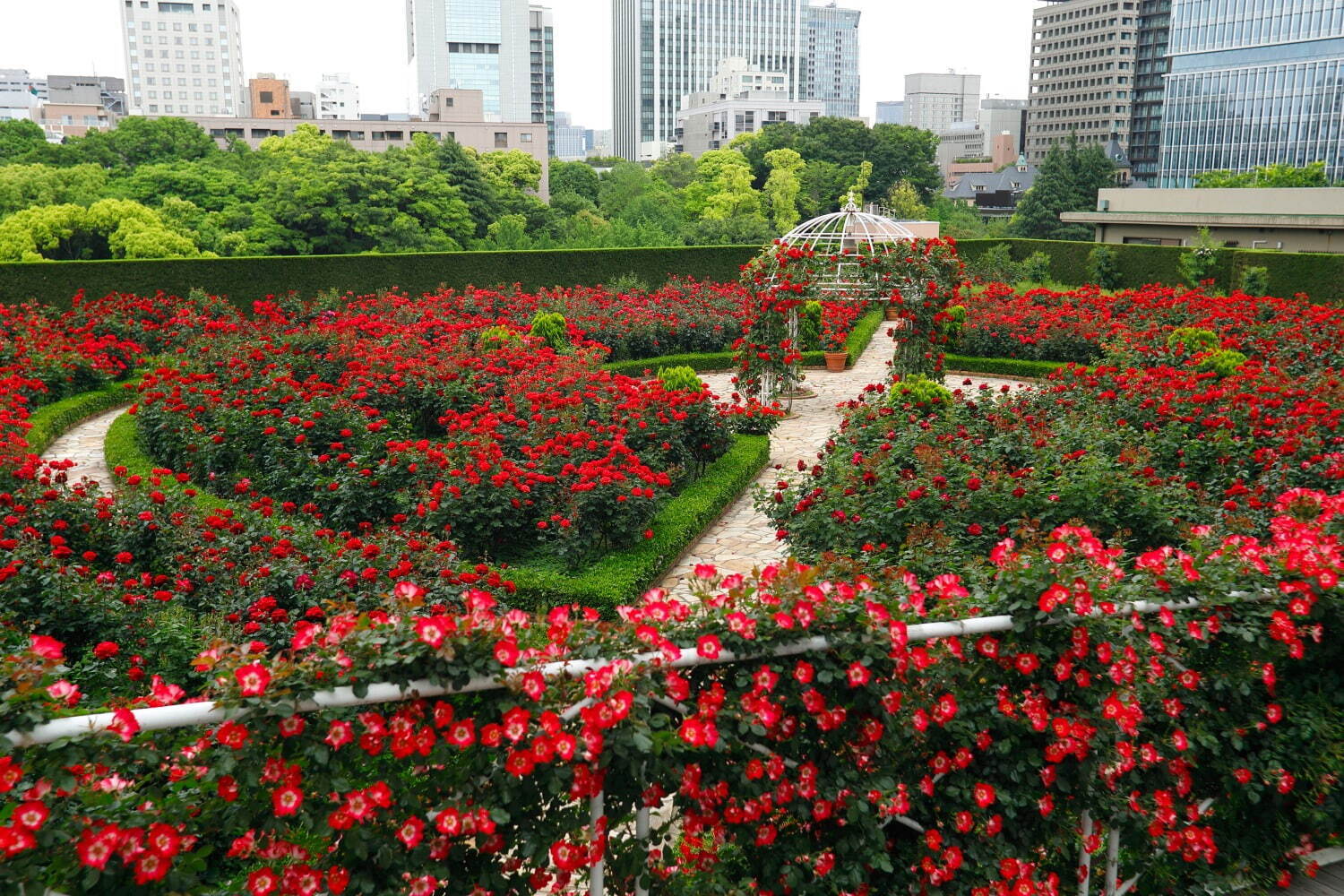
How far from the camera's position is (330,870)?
2221 mm

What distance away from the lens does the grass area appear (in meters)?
14.5

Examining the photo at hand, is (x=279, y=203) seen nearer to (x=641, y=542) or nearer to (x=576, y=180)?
(x=641, y=542)

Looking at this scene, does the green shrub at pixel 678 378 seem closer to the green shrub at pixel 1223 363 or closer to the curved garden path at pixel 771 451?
the curved garden path at pixel 771 451

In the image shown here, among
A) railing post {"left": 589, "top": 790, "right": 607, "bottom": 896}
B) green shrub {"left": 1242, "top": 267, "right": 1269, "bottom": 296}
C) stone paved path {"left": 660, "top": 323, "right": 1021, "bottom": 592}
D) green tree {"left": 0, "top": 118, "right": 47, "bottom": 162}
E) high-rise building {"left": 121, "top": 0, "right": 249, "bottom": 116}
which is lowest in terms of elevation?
stone paved path {"left": 660, "top": 323, "right": 1021, "bottom": 592}

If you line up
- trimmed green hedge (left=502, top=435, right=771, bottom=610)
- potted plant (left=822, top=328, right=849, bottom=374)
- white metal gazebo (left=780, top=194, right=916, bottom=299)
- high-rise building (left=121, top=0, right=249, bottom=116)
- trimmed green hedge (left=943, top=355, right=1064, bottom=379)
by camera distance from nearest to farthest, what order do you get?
trimmed green hedge (left=502, top=435, right=771, bottom=610), white metal gazebo (left=780, top=194, right=916, bottom=299), trimmed green hedge (left=943, top=355, right=1064, bottom=379), potted plant (left=822, top=328, right=849, bottom=374), high-rise building (left=121, top=0, right=249, bottom=116)

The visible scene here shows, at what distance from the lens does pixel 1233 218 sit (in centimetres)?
2847

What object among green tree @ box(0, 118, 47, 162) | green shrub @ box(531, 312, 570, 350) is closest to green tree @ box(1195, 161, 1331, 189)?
green shrub @ box(531, 312, 570, 350)

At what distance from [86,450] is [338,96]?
167 metres

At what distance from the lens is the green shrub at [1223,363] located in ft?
33.6

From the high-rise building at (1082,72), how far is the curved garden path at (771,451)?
97.5 m

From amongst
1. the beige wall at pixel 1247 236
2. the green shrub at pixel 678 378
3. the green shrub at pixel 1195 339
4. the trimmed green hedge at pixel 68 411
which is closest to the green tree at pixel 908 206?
the beige wall at pixel 1247 236

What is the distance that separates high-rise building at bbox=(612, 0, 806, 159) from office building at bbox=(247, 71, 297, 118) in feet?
229

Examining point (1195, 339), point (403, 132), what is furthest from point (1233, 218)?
point (403, 132)

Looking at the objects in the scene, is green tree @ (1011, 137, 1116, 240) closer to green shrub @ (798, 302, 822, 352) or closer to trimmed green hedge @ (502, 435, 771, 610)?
green shrub @ (798, 302, 822, 352)
